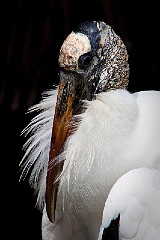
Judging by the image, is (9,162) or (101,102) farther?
(9,162)

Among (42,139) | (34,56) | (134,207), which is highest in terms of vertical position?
(34,56)

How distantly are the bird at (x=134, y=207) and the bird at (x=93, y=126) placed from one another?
0.15 m

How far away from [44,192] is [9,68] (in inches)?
71.2

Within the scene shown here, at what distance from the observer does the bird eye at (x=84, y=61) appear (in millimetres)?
2736

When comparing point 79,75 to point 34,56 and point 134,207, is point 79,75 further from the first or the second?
point 34,56

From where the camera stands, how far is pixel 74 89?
2754 millimetres

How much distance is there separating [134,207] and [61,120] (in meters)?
0.41

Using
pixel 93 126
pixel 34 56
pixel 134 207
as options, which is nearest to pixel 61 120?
pixel 93 126

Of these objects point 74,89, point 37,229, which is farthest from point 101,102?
point 37,229

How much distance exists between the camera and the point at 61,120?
9.00 ft

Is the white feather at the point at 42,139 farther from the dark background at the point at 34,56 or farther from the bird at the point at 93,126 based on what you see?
the dark background at the point at 34,56

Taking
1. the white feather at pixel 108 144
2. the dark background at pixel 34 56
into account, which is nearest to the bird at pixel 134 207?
the white feather at pixel 108 144

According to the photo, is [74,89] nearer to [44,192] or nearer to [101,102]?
[101,102]

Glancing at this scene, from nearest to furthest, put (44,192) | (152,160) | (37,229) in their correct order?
(152,160) < (44,192) < (37,229)
